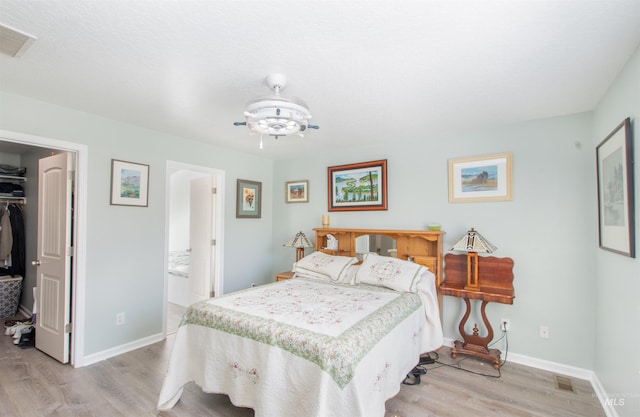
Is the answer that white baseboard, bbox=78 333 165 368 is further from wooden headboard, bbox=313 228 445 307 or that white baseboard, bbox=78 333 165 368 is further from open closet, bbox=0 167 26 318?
open closet, bbox=0 167 26 318

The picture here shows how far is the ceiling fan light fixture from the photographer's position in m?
1.90

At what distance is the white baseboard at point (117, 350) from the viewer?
2817 millimetres

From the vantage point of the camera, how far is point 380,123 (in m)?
3.09

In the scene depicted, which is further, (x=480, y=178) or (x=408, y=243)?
(x=408, y=243)

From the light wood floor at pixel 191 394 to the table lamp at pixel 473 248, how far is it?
76 centimetres

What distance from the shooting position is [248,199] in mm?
4469

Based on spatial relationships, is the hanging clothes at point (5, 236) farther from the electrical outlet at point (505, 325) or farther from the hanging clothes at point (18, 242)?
the electrical outlet at point (505, 325)

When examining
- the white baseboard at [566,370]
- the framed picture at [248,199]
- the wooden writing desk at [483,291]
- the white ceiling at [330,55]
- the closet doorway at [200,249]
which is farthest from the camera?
the framed picture at [248,199]

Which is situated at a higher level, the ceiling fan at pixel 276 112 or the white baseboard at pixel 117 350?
the ceiling fan at pixel 276 112

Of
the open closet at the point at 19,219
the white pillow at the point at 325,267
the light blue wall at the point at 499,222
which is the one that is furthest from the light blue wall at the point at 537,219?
the open closet at the point at 19,219

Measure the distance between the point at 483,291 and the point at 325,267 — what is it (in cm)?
159

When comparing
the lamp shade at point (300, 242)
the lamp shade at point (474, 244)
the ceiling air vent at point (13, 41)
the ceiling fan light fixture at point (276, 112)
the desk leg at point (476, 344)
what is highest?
the ceiling air vent at point (13, 41)

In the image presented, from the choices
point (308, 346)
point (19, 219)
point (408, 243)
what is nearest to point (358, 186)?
point (408, 243)

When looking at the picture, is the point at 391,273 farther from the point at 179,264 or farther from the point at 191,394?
the point at 179,264
